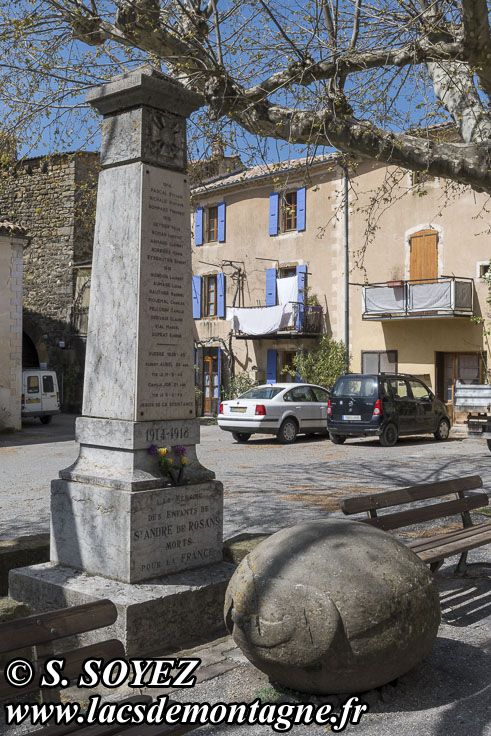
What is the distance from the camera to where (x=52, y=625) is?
3023 millimetres

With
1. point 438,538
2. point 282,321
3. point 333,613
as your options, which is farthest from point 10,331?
point 333,613

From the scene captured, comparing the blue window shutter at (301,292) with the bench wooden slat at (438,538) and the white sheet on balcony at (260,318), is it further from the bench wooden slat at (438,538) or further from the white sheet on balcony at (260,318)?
the bench wooden slat at (438,538)

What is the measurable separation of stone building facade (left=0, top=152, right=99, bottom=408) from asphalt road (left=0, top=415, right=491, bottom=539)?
1279cm

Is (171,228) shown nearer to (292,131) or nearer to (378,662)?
(378,662)

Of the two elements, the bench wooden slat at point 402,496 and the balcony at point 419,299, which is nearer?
the bench wooden slat at point 402,496

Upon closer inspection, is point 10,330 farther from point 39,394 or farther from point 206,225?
point 206,225

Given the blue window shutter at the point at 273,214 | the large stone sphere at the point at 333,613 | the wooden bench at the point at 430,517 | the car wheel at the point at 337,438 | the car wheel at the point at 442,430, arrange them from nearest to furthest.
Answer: the large stone sphere at the point at 333,613
the wooden bench at the point at 430,517
the car wheel at the point at 337,438
the car wheel at the point at 442,430
the blue window shutter at the point at 273,214

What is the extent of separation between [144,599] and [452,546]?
7.56ft

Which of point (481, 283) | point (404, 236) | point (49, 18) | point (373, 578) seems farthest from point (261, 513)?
point (404, 236)

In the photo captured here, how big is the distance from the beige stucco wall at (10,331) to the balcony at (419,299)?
10.5 metres

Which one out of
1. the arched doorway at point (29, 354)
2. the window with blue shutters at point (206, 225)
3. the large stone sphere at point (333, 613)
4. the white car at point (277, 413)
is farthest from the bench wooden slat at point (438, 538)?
the arched doorway at point (29, 354)

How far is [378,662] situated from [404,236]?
22373 mm

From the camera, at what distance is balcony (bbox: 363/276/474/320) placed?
22797mm

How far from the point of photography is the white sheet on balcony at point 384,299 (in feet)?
79.3
